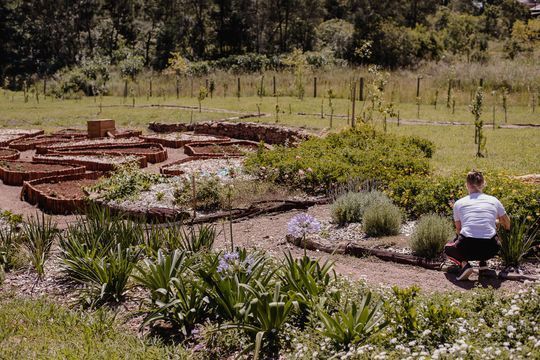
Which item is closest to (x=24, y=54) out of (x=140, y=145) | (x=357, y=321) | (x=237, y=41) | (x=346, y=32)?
(x=237, y=41)

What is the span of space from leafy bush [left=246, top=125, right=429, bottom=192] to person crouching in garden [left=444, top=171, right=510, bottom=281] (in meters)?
3.24

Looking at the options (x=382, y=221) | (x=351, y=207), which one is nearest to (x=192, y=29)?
(x=351, y=207)

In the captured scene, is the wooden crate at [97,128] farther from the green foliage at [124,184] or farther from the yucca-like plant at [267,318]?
the yucca-like plant at [267,318]

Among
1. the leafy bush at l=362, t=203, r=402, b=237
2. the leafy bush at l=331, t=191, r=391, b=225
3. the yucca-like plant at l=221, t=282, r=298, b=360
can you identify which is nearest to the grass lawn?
the yucca-like plant at l=221, t=282, r=298, b=360

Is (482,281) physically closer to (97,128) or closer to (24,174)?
(24,174)

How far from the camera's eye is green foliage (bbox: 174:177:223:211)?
10.1m

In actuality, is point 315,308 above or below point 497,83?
below

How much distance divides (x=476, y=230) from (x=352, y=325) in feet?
7.54

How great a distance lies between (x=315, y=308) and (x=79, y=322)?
203 centimetres

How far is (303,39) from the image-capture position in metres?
48.6

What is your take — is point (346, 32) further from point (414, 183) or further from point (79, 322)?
point (79, 322)

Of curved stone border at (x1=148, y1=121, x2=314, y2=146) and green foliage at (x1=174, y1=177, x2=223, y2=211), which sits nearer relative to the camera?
green foliage at (x1=174, y1=177, x2=223, y2=211)

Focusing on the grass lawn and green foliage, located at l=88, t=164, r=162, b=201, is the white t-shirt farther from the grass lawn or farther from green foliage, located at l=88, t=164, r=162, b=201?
green foliage, located at l=88, t=164, r=162, b=201

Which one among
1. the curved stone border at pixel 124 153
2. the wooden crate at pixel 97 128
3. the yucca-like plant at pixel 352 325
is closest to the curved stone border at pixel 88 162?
the curved stone border at pixel 124 153
